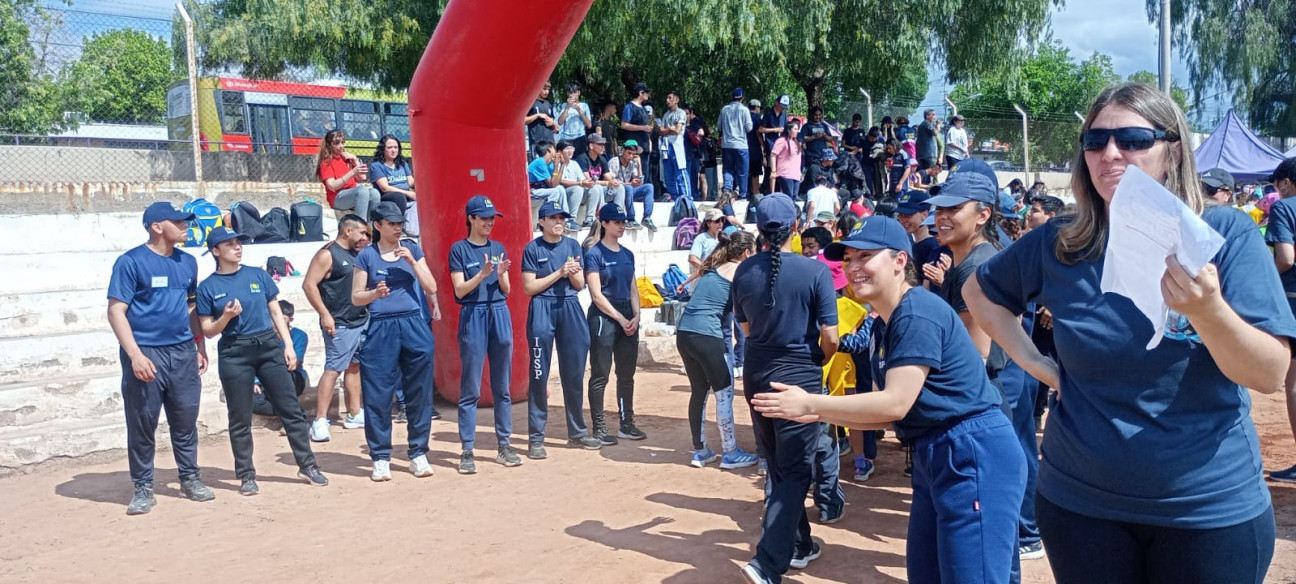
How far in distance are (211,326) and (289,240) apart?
602 cm

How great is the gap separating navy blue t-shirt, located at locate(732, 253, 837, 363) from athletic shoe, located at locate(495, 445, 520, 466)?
2678mm

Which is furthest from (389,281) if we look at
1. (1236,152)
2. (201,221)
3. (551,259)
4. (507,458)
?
(1236,152)

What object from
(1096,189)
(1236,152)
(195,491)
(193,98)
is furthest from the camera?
(1236,152)

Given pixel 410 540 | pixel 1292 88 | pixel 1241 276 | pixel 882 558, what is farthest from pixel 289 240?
pixel 1292 88

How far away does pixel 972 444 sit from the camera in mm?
3154

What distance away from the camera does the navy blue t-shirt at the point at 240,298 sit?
652 centimetres

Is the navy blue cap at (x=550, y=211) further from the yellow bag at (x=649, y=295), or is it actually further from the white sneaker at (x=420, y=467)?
the yellow bag at (x=649, y=295)

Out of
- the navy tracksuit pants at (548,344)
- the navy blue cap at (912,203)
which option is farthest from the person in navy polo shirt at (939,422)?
the navy tracksuit pants at (548,344)

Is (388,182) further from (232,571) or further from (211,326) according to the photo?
(232,571)

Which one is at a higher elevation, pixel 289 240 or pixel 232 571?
pixel 289 240

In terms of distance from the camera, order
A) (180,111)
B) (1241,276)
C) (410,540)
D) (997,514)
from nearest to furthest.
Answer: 1. (1241,276)
2. (997,514)
3. (410,540)
4. (180,111)

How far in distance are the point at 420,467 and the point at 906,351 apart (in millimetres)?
4792

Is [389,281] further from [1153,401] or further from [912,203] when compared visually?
[1153,401]

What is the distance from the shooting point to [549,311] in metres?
7.64
